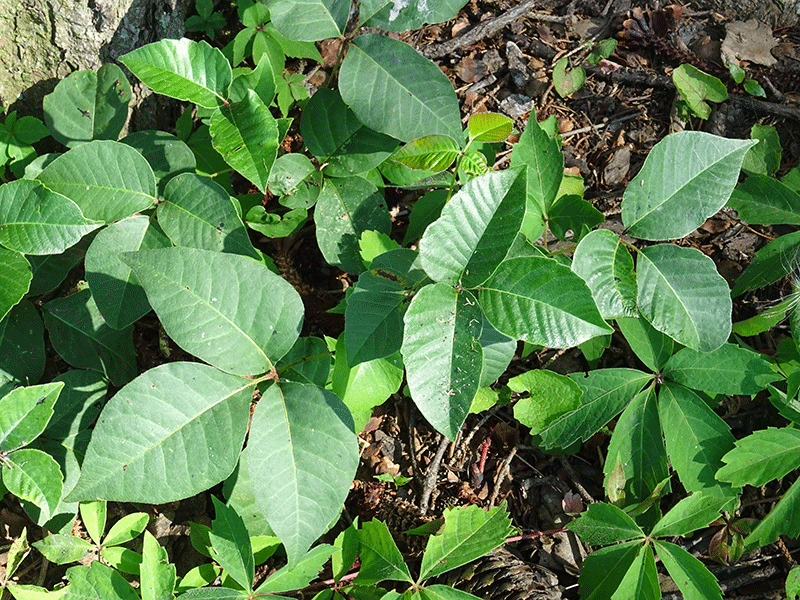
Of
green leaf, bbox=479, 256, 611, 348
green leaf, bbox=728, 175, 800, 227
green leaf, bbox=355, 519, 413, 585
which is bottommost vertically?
green leaf, bbox=355, 519, 413, 585

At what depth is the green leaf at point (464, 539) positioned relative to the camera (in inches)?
65.6

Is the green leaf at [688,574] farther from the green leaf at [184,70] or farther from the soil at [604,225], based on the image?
the green leaf at [184,70]

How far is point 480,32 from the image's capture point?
2.48 meters

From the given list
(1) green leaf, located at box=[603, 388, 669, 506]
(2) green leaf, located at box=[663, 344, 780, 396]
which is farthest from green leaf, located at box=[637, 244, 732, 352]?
(1) green leaf, located at box=[603, 388, 669, 506]

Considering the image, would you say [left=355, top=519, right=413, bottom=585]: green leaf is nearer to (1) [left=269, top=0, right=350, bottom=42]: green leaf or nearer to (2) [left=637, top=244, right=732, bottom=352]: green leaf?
(2) [left=637, top=244, right=732, bottom=352]: green leaf

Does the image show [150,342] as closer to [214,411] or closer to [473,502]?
[214,411]

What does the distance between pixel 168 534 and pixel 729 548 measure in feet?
6.15

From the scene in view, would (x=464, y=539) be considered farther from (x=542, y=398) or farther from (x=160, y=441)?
(x=160, y=441)

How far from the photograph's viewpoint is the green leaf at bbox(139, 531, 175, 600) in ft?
5.41

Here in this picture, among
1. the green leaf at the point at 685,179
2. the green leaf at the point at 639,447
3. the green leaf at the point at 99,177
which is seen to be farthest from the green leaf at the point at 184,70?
the green leaf at the point at 639,447

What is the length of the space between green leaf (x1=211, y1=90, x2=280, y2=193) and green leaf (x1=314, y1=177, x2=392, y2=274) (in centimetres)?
31

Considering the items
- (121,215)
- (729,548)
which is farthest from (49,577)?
(729,548)

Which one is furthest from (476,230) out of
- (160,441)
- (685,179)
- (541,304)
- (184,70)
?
(184,70)

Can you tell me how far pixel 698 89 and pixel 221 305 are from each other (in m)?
2.13
